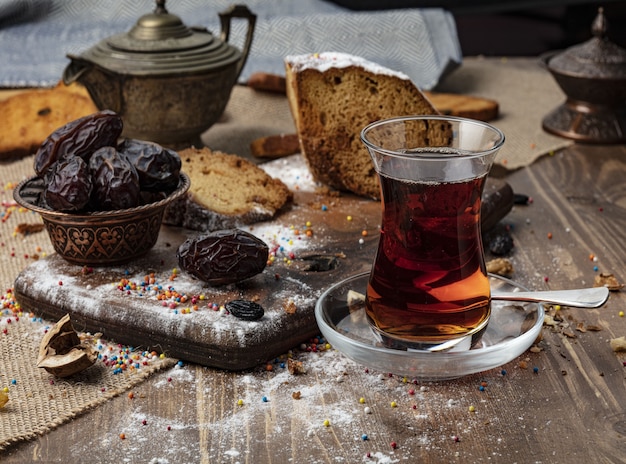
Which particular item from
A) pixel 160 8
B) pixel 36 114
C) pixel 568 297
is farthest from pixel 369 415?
pixel 36 114

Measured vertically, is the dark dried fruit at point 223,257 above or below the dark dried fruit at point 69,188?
below

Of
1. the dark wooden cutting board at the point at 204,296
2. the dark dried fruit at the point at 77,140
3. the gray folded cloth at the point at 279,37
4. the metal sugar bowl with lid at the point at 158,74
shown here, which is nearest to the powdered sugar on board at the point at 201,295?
the dark wooden cutting board at the point at 204,296

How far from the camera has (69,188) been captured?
1.81 m

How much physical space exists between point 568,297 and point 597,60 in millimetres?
1611

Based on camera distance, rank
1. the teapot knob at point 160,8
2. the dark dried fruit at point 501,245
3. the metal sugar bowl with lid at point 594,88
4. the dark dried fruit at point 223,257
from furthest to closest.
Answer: the metal sugar bowl with lid at point 594,88 → the teapot knob at point 160,8 → the dark dried fruit at point 501,245 → the dark dried fruit at point 223,257

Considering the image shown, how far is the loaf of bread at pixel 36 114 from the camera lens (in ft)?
9.56

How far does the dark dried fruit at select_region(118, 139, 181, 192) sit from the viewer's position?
195 centimetres

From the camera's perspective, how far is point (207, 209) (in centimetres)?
220

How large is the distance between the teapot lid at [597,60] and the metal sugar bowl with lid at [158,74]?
1.15 meters

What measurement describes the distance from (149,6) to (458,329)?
2.88 metres

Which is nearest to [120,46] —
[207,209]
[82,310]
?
[207,209]

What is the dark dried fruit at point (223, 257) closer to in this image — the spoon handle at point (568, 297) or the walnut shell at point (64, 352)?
the walnut shell at point (64, 352)

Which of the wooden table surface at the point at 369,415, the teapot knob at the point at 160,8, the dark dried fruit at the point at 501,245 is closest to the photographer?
the wooden table surface at the point at 369,415

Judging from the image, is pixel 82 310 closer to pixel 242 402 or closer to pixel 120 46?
pixel 242 402
